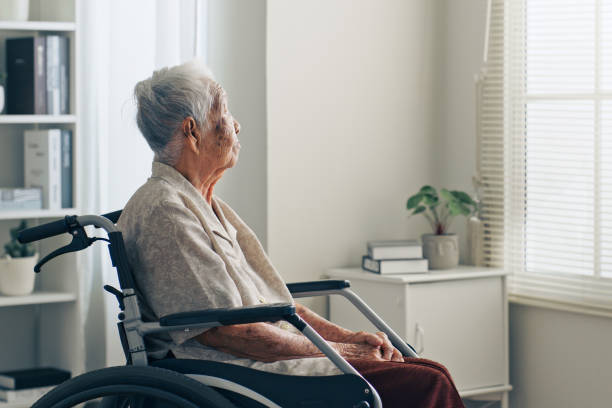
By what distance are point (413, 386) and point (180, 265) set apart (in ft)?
1.76

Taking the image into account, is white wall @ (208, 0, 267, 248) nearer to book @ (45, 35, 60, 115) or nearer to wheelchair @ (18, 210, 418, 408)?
book @ (45, 35, 60, 115)

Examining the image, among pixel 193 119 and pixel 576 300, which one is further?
pixel 576 300

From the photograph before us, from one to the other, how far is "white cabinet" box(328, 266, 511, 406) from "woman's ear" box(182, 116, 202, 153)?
1.16 m

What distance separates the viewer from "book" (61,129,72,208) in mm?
2936

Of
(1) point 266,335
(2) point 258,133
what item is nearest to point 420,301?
(2) point 258,133

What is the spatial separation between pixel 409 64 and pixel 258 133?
68cm

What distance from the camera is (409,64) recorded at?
11.1ft

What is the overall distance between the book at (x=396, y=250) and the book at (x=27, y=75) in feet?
3.94

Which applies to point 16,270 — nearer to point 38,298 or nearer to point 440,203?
point 38,298

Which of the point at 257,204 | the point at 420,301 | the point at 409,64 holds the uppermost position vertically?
the point at 409,64

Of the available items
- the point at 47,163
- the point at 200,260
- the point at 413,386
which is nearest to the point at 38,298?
the point at 47,163

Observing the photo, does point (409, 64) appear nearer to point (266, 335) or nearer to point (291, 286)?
point (291, 286)

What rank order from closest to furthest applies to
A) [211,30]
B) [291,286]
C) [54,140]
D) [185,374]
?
[185,374]
[291,286]
[54,140]
[211,30]

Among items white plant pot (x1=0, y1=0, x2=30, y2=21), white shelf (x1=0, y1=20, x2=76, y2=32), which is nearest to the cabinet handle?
white shelf (x1=0, y1=20, x2=76, y2=32)
